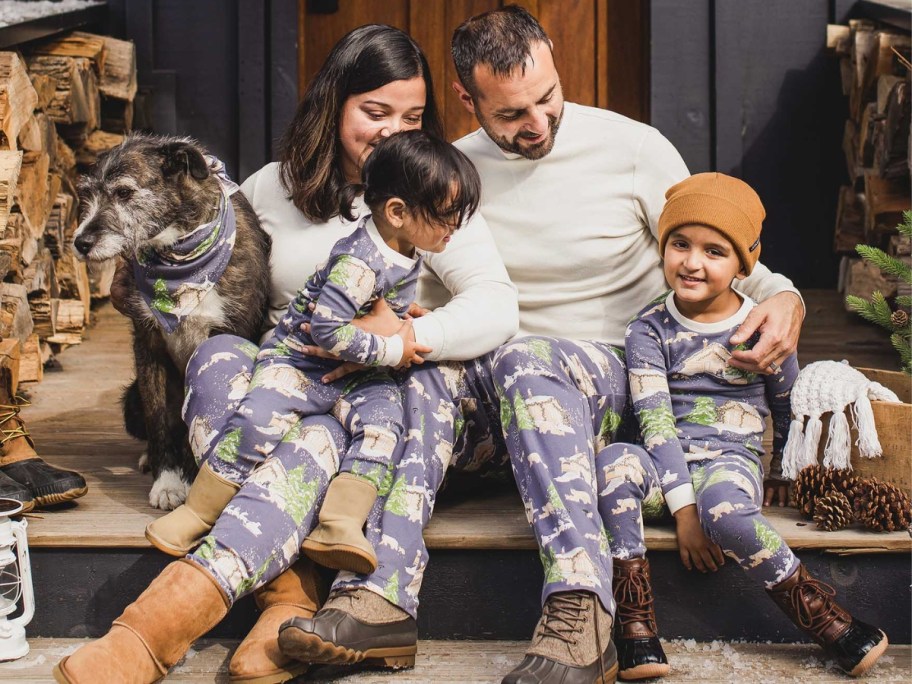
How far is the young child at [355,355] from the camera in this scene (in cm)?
226

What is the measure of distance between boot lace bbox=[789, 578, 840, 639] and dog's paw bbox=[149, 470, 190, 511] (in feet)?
4.79

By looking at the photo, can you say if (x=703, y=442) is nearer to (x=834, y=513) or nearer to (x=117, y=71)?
(x=834, y=513)

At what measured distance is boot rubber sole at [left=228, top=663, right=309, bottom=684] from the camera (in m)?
2.08

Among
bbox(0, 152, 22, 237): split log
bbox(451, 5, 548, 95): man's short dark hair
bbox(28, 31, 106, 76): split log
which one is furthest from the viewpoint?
bbox(28, 31, 106, 76): split log

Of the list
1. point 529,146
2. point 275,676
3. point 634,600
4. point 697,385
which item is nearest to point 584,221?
point 529,146

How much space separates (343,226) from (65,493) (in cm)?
96

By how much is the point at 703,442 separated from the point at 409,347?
72cm

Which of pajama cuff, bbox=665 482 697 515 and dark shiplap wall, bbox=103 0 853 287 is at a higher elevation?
dark shiplap wall, bbox=103 0 853 287

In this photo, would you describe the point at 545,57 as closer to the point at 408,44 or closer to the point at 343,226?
the point at 408,44

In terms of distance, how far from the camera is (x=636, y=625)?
221 centimetres

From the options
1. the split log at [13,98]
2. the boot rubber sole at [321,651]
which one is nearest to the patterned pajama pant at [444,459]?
the boot rubber sole at [321,651]

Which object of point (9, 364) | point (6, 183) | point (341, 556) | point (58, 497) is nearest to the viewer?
point (341, 556)

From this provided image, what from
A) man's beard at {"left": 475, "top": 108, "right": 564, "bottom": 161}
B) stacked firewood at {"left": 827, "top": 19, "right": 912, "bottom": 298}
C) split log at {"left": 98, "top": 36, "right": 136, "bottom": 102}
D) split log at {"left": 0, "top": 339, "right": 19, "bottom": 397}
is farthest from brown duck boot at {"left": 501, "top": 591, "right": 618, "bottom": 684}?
split log at {"left": 98, "top": 36, "right": 136, "bottom": 102}

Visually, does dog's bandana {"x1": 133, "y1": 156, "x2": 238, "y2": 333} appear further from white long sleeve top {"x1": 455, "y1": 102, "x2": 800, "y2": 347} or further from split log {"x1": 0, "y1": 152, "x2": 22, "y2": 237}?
split log {"x1": 0, "y1": 152, "x2": 22, "y2": 237}
